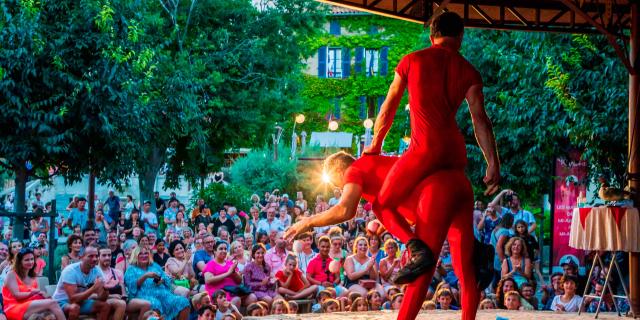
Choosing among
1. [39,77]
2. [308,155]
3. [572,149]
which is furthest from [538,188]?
[39,77]

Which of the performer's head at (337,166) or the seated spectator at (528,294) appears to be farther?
the seated spectator at (528,294)

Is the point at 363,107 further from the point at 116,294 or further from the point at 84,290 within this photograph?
the point at 84,290

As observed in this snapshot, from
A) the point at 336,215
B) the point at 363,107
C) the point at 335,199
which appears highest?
the point at 363,107

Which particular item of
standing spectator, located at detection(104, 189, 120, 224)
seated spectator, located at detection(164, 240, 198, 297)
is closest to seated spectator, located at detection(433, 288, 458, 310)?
seated spectator, located at detection(164, 240, 198, 297)

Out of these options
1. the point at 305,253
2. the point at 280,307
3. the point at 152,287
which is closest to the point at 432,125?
the point at 152,287

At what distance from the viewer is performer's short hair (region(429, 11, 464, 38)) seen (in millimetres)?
6289

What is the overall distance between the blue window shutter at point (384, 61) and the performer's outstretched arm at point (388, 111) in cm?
4216

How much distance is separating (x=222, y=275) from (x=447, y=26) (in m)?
5.39

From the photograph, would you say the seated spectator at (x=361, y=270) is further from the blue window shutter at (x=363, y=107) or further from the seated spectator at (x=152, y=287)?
the blue window shutter at (x=363, y=107)

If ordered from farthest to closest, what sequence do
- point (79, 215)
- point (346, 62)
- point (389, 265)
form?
point (346, 62) < point (79, 215) < point (389, 265)

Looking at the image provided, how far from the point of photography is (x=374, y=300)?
11289 mm

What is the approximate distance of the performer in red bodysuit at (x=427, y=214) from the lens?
6082 mm

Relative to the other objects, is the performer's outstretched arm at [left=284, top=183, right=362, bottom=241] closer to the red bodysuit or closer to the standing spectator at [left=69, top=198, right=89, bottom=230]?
the red bodysuit

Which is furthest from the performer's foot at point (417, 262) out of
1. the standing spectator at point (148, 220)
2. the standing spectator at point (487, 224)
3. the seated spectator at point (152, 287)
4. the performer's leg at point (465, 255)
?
the standing spectator at point (148, 220)
